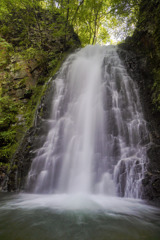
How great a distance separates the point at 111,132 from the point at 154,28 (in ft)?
15.6

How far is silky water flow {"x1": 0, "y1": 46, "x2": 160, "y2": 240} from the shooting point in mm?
2232

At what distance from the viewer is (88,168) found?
175 inches

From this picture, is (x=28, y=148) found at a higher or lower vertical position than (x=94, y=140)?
lower

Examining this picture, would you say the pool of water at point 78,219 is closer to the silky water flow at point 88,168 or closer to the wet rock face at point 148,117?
the silky water flow at point 88,168

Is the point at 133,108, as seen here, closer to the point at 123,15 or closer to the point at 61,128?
the point at 61,128

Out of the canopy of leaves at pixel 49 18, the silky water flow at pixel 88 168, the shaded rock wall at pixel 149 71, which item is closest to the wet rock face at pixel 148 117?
the shaded rock wall at pixel 149 71

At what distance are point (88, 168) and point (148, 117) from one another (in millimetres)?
2666

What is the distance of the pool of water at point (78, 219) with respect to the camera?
1983 millimetres

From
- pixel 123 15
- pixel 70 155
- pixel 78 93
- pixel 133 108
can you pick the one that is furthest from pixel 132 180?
pixel 123 15

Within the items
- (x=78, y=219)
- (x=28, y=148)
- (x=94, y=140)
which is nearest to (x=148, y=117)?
(x=94, y=140)

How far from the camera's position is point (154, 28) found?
606cm

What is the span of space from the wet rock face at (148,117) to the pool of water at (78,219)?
50cm

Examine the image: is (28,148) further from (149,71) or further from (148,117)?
(149,71)

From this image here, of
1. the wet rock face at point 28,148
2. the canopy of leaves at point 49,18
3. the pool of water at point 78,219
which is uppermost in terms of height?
the canopy of leaves at point 49,18
